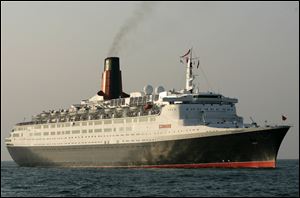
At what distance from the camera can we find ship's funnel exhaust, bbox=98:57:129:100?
3209 inches

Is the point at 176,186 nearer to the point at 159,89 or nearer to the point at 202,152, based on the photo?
the point at 202,152

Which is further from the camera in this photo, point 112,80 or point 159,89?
point 112,80

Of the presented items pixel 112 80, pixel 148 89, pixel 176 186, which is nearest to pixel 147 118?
pixel 148 89

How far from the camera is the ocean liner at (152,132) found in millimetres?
59062

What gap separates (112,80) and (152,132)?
1889cm

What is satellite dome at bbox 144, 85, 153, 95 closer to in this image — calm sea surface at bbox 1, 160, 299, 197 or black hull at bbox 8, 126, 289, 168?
black hull at bbox 8, 126, 289, 168

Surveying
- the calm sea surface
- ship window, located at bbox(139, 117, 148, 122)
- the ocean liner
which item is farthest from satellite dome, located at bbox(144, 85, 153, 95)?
the calm sea surface

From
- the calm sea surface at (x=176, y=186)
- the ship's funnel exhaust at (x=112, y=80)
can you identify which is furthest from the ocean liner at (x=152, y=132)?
the calm sea surface at (x=176, y=186)

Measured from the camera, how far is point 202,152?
60.4 meters

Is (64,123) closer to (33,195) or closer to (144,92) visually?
(144,92)

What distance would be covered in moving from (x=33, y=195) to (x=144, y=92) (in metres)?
35.6

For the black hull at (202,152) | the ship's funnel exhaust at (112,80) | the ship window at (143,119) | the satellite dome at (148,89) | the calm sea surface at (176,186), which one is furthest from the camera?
the ship's funnel exhaust at (112,80)

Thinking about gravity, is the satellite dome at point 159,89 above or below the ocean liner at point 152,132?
above

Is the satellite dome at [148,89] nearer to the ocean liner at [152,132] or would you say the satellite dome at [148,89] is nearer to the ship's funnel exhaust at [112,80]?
the ocean liner at [152,132]
